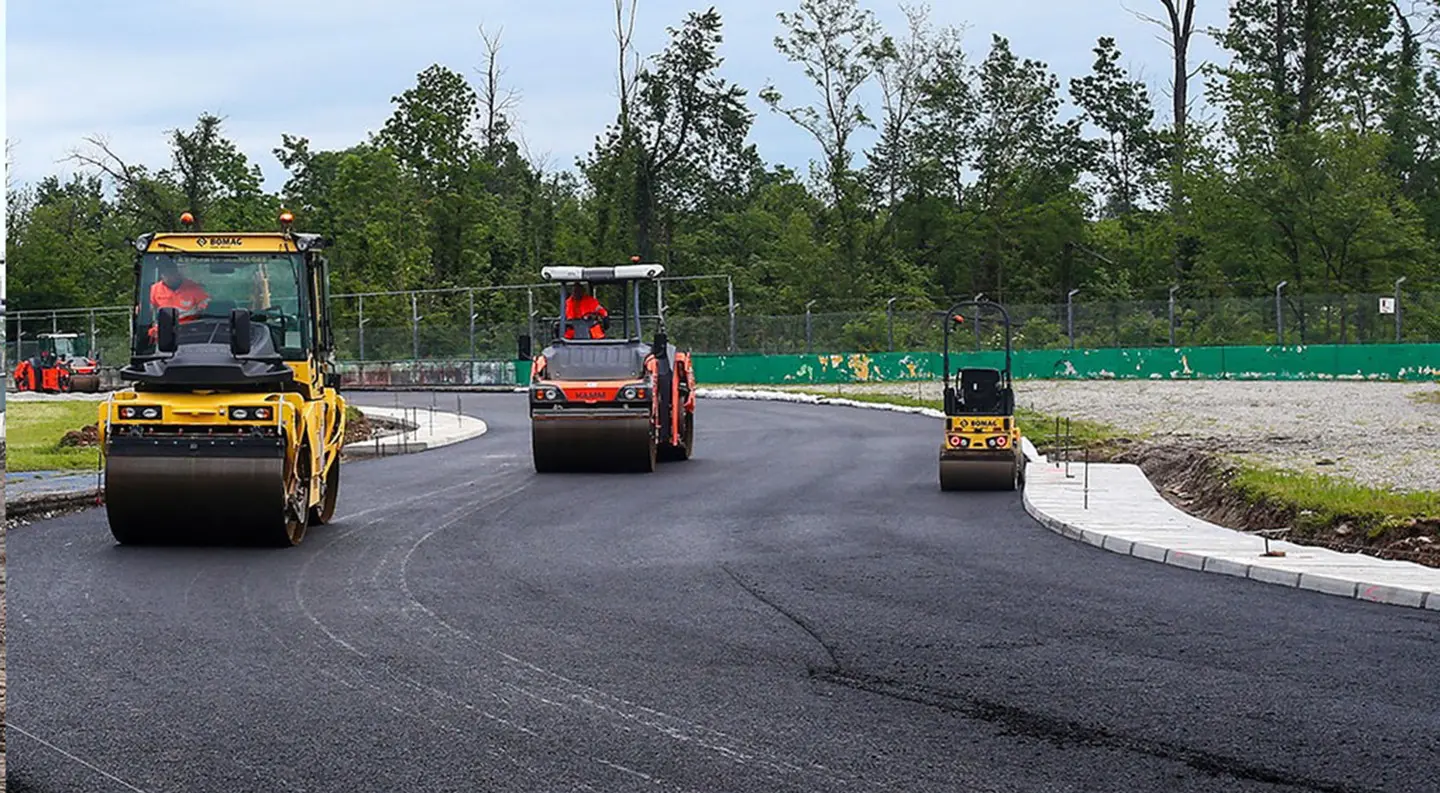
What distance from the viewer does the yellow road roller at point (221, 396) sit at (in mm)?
13805

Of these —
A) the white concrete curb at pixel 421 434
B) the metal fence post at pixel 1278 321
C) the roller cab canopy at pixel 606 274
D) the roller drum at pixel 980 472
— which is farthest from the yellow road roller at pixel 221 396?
the metal fence post at pixel 1278 321

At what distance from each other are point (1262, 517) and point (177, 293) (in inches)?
397

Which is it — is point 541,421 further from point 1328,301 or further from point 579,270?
point 1328,301

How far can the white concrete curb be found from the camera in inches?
1105

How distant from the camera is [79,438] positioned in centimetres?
3048

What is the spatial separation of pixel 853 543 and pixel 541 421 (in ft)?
26.8

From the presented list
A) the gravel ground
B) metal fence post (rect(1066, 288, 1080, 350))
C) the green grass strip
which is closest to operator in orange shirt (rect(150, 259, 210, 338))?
the green grass strip

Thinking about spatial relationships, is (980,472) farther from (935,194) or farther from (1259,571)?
(935,194)

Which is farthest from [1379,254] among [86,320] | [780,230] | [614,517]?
[86,320]

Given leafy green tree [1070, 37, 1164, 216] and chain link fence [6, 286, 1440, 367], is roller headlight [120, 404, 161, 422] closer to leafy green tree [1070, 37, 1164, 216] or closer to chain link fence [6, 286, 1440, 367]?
chain link fence [6, 286, 1440, 367]

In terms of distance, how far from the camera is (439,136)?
79.2m

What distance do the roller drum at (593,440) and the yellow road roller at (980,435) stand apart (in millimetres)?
4441

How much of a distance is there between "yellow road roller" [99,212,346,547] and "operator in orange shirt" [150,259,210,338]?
0.03ft

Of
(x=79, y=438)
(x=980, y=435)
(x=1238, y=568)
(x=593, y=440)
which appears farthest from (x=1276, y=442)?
(x=79, y=438)
